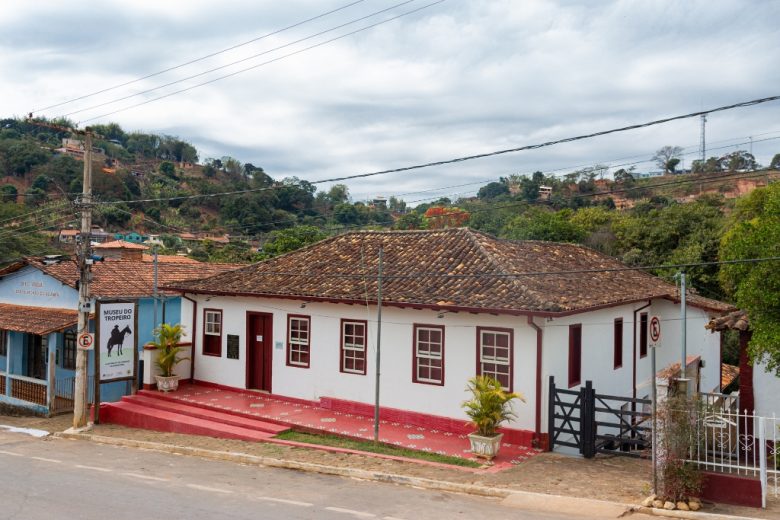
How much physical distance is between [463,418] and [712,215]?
33073 millimetres

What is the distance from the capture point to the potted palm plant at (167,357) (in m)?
19.8

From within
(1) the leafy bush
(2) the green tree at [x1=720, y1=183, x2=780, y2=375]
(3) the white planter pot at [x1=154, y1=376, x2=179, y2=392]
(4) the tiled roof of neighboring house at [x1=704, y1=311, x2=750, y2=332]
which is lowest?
(3) the white planter pot at [x1=154, y1=376, x2=179, y2=392]

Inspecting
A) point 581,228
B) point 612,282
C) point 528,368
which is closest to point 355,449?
point 528,368

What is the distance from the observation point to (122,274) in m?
25.4

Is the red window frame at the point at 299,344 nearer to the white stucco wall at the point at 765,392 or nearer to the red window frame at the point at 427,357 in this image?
the red window frame at the point at 427,357

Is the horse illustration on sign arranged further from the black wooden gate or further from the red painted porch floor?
the black wooden gate

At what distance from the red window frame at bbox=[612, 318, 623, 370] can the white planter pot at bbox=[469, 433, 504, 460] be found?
636 centimetres

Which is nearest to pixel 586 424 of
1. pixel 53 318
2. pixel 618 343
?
pixel 618 343

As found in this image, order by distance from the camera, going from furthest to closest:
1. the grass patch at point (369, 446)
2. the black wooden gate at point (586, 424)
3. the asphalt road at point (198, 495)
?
the grass patch at point (369, 446)
the black wooden gate at point (586, 424)
the asphalt road at point (198, 495)

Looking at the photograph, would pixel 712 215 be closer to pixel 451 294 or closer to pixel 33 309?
pixel 451 294

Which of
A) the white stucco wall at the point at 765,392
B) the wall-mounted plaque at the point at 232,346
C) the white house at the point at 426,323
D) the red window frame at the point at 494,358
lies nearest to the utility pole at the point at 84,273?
the white house at the point at 426,323

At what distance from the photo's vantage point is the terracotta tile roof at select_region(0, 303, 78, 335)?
69.7ft

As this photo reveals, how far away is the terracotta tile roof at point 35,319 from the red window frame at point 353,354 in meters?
9.23

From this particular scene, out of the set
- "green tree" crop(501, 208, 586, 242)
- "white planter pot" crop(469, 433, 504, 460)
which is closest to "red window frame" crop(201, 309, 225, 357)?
"white planter pot" crop(469, 433, 504, 460)
